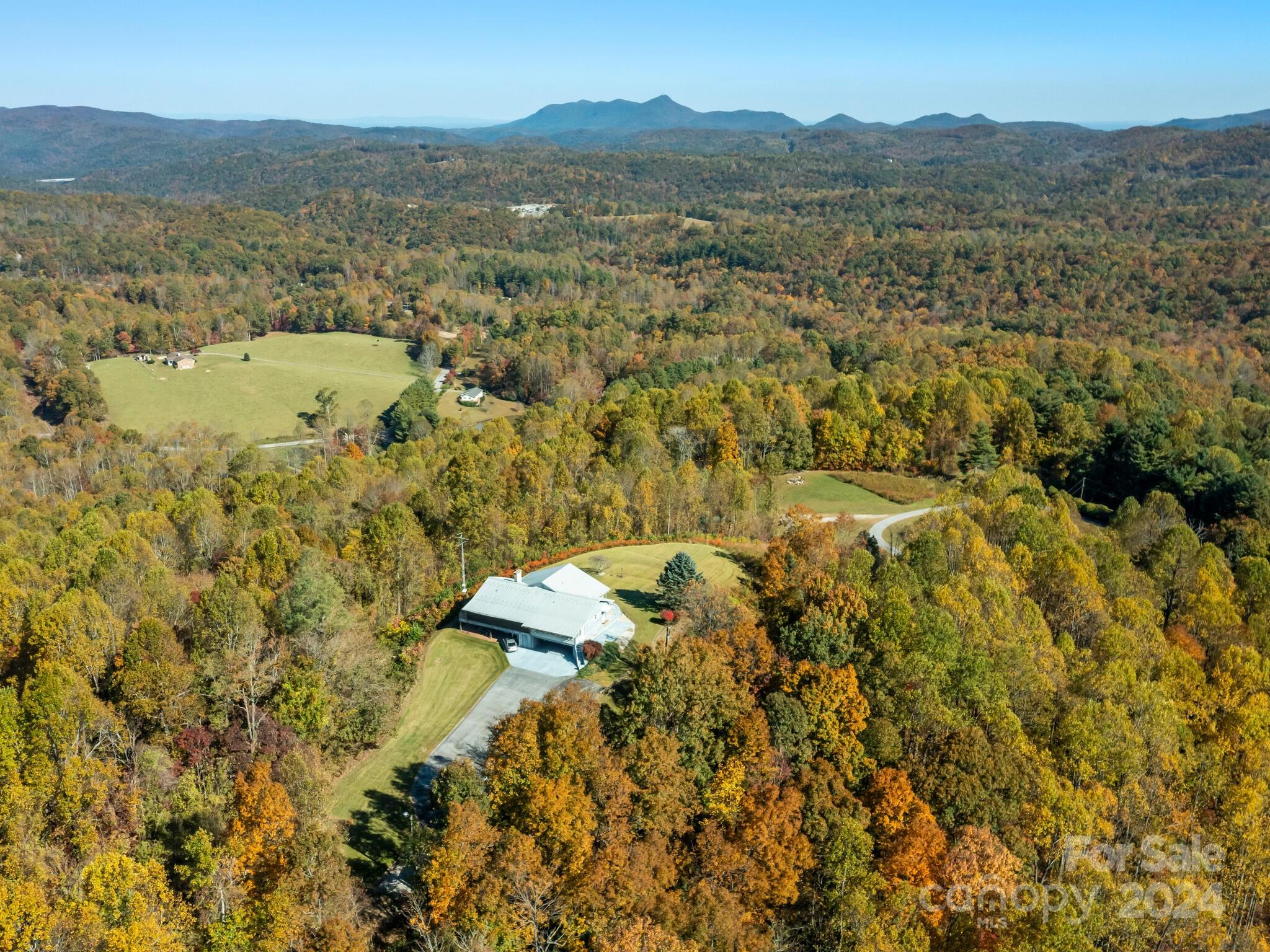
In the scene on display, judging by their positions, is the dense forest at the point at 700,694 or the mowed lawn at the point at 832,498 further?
the mowed lawn at the point at 832,498

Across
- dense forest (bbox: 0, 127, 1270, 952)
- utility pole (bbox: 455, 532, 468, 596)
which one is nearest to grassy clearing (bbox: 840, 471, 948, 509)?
dense forest (bbox: 0, 127, 1270, 952)

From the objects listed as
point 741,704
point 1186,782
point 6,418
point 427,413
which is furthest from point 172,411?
point 1186,782

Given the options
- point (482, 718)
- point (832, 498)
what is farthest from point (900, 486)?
point (482, 718)

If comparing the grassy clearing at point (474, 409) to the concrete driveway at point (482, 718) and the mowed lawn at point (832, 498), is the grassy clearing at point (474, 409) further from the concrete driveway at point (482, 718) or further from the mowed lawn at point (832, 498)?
the concrete driveway at point (482, 718)

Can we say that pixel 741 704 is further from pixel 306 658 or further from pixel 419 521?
pixel 419 521

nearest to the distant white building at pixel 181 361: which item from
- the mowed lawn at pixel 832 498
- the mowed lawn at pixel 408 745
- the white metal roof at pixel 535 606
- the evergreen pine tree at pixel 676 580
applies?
the mowed lawn at pixel 832 498

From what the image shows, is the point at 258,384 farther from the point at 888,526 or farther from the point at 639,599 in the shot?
the point at 639,599

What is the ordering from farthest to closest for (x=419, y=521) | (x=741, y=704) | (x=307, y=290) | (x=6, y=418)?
1. (x=307, y=290)
2. (x=6, y=418)
3. (x=419, y=521)
4. (x=741, y=704)
